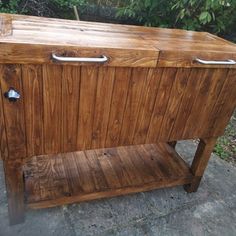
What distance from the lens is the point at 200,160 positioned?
1.90 metres

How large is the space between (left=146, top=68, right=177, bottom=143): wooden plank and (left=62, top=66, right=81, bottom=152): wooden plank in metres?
0.45

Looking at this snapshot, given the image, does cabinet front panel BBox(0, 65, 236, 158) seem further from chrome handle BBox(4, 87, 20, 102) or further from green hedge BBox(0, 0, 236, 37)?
green hedge BBox(0, 0, 236, 37)

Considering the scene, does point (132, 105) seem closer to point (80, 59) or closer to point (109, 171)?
point (80, 59)

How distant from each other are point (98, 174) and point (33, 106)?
0.86 metres

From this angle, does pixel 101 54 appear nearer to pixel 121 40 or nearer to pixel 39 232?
pixel 121 40

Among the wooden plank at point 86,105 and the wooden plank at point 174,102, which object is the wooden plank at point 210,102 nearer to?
the wooden plank at point 174,102

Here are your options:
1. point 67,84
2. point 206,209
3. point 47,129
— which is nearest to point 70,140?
point 47,129

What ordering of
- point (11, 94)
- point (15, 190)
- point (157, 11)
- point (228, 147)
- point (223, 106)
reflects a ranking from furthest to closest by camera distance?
point (157, 11) < point (228, 147) < point (223, 106) < point (15, 190) < point (11, 94)

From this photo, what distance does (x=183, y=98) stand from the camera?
1.48m

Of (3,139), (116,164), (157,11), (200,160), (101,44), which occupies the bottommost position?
(116,164)

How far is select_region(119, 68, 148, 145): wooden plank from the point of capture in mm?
1283

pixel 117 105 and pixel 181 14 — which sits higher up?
pixel 181 14

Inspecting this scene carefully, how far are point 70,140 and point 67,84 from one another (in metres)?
0.32

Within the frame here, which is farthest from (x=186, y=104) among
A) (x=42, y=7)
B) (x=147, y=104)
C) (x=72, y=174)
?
(x=42, y=7)
